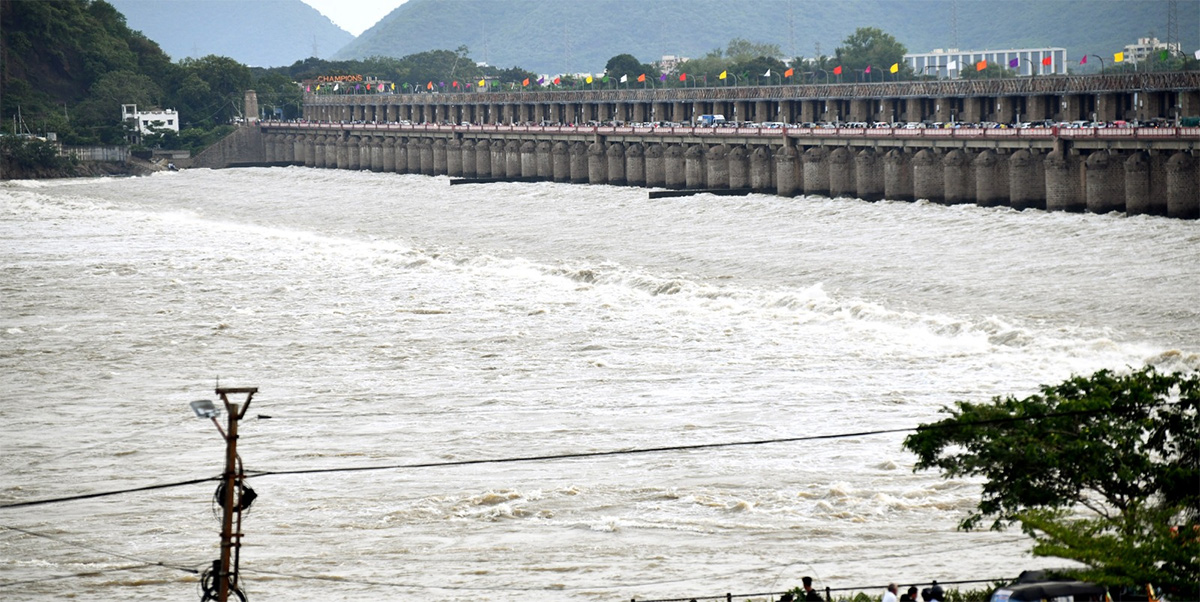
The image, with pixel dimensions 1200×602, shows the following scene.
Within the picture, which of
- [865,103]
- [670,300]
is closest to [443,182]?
[865,103]

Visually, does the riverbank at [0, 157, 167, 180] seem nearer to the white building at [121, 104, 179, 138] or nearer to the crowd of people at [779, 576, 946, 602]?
the white building at [121, 104, 179, 138]

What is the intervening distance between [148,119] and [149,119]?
12 cm

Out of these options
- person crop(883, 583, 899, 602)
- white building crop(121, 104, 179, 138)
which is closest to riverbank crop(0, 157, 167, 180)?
white building crop(121, 104, 179, 138)

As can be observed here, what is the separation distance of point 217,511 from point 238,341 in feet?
58.1

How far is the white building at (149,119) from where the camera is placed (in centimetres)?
17650

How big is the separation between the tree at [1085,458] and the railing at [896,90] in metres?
62.2

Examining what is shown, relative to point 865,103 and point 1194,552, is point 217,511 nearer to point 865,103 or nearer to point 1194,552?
point 1194,552

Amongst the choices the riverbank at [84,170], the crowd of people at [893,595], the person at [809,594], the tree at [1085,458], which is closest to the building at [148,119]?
the riverbank at [84,170]

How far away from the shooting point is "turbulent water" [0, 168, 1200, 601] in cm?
2530

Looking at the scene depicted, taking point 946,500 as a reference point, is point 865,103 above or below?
above

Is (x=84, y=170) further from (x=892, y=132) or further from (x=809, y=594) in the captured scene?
(x=809, y=594)

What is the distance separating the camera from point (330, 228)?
8656 cm

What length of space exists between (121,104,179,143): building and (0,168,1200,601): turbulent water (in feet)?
350

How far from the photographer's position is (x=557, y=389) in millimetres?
37031
